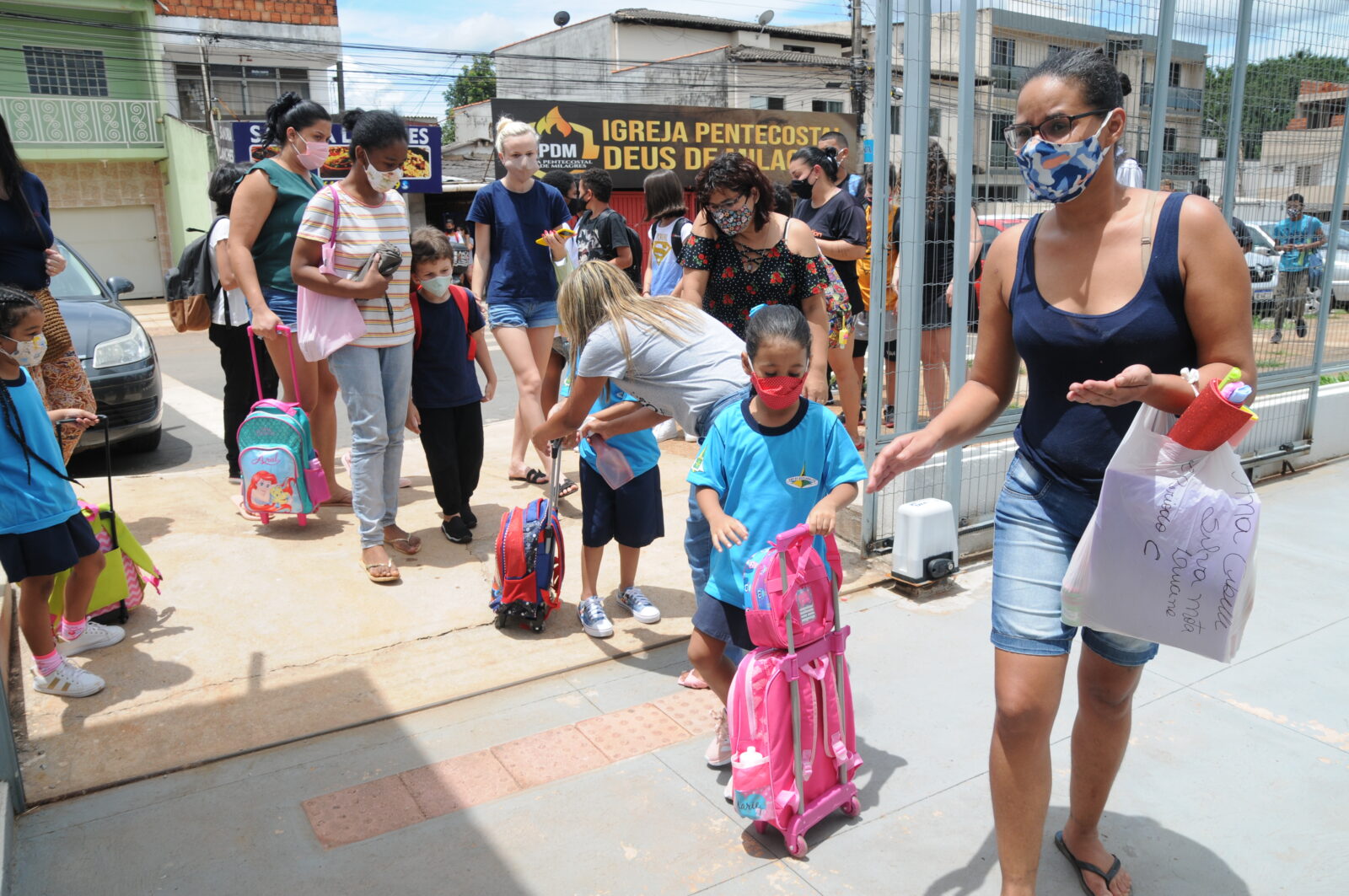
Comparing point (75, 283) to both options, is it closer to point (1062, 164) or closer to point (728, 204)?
point (728, 204)

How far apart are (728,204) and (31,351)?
2.73m

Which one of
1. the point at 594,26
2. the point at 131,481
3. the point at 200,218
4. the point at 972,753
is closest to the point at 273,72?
the point at 200,218

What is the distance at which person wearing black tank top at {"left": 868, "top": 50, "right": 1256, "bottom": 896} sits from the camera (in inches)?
82.8

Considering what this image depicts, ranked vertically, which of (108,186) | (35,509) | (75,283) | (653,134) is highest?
(653,134)

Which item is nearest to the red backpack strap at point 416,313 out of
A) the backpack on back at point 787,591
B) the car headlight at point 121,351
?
the backpack on back at point 787,591

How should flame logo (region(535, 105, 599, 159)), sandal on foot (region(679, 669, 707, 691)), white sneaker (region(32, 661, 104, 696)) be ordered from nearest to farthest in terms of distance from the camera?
white sneaker (region(32, 661, 104, 696)), sandal on foot (region(679, 669, 707, 691)), flame logo (region(535, 105, 599, 159))

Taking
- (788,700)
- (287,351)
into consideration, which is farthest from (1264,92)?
(287,351)

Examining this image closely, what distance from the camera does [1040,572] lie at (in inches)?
90.8

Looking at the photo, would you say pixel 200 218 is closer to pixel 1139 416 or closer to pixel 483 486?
pixel 483 486

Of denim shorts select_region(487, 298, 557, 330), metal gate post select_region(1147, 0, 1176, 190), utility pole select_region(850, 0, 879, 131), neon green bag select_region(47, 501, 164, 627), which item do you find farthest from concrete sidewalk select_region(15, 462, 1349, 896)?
utility pole select_region(850, 0, 879, 131)

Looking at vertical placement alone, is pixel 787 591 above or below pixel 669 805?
above

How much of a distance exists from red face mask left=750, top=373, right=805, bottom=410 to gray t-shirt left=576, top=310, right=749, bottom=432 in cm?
53

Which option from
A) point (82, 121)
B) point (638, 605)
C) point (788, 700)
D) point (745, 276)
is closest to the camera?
point (788, 700)

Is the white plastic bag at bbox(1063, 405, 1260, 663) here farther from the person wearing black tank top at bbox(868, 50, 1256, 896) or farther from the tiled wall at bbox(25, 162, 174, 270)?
the tiled wall at bbox(25, 162, 174, 270)
